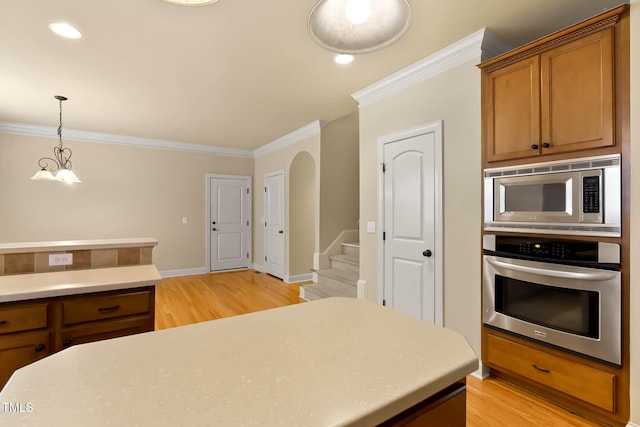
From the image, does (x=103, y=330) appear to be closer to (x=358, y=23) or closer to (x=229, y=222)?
(x=358, y=23)

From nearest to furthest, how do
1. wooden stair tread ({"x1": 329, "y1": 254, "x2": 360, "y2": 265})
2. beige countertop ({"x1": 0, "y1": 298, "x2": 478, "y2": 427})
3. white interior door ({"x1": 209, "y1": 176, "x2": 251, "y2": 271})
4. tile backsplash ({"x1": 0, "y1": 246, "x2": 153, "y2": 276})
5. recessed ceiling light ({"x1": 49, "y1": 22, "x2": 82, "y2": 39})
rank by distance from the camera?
beige countertop ({"x1": 0, "y1": 298, "x2": 478, "y2": 427}), tile backsplash ({"x1": 0, "y1": 246, "x2": 153, "y2": 276}), recessed ceiling light ({"x1": 49, "y1": 22, "x2": 82, "y2": 39}), wooden stair tread ({"x1": 329, "y1": 254, "x2": 360, "y2": 265}), white interior door ({"x1": 209, "y1": 176, "x2": 251, "y2": 271})

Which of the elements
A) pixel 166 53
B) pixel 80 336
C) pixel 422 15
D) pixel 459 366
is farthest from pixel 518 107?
pixel 80 336

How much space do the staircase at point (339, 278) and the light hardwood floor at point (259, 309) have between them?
0.34 meters

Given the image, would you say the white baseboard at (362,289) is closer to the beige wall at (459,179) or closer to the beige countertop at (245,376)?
the beige wall at (459,179)

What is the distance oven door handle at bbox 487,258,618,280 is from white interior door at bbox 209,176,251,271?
5.08m

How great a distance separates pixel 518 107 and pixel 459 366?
1976 mm

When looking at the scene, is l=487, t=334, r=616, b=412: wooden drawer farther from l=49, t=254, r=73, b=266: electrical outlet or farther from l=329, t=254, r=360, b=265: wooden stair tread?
l=49, t=254, r=73, b=266: electrical outlet

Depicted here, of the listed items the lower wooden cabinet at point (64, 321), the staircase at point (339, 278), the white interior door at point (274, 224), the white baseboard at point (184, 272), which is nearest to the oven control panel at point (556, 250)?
the staircase at point (339, 278)

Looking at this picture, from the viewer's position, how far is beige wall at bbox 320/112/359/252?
181 inches

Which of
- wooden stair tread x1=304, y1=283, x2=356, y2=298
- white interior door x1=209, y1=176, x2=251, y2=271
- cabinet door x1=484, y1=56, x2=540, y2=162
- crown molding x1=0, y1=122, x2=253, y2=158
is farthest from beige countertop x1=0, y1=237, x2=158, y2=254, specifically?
white interior door x1=209, y1=176, x2=251, y2=271

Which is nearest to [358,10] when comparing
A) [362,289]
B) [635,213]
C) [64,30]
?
[635,213]

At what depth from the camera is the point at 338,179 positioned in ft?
15.5

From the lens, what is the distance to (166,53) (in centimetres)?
250

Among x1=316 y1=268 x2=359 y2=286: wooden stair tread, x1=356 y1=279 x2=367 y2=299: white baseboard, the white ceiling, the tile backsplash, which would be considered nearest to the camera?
the tile backsplash
